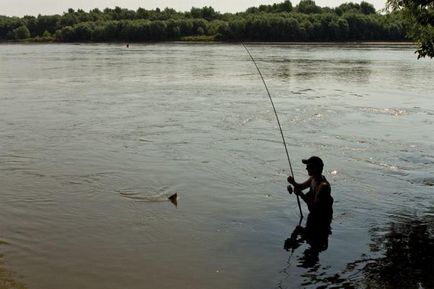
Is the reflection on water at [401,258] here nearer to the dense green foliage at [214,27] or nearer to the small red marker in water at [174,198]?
the small red marker in water at [174,198]

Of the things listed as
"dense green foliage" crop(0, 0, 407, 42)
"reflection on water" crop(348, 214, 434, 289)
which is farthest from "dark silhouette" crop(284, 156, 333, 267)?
"dense green foliage" crop(0, 0, 407, 42)

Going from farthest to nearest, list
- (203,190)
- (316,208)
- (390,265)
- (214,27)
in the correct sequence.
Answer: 1. (214,27)
2. (203,190)
3. (316,208)
4. (390,265)

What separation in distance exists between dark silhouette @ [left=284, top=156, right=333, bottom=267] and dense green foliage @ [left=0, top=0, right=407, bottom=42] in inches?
3773

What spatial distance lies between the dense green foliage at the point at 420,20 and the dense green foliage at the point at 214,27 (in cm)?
9289

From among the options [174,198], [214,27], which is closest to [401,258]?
[174,198]

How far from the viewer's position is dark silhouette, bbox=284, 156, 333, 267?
9555 millimetres

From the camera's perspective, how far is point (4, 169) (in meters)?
14.3

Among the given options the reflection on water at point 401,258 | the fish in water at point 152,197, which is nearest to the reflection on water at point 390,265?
the reflection on water at point 401,258

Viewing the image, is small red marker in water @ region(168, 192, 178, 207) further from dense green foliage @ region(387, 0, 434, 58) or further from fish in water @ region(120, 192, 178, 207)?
dense green foliage @ region(387, 0, 434, 58)

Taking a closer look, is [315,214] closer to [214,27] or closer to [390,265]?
[390,265]

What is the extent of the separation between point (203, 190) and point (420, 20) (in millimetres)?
6054

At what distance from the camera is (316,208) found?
33.1 feet

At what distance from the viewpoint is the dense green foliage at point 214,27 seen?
413 ft

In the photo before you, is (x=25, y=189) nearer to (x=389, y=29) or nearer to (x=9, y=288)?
(x=9, y=288)
